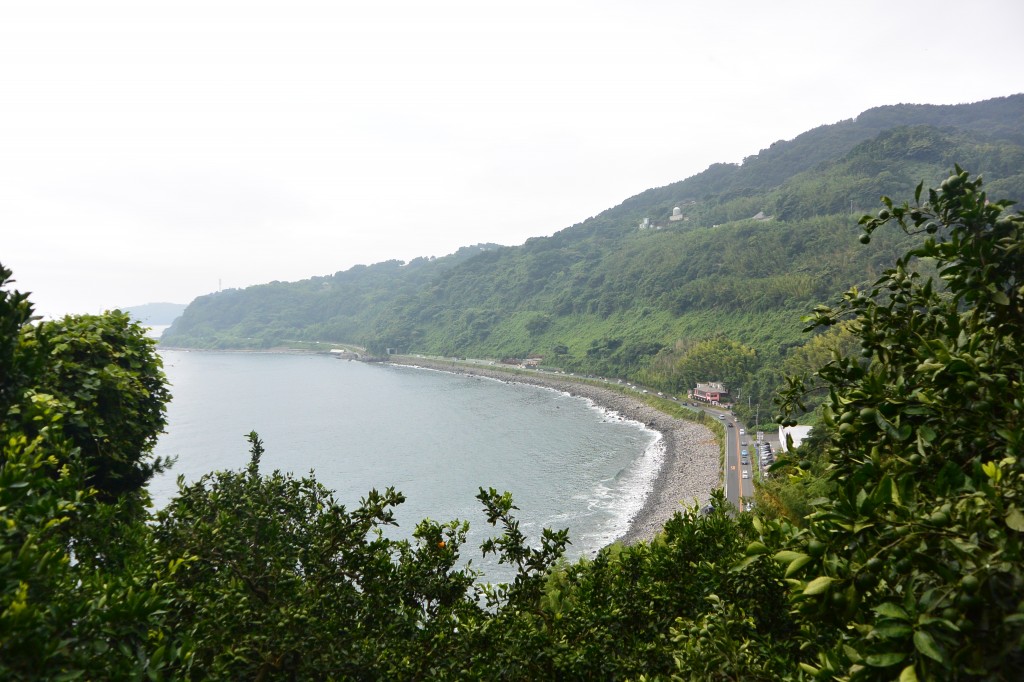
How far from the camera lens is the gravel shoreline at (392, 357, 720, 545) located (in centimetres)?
4028

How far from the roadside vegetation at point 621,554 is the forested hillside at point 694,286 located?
59620 mm

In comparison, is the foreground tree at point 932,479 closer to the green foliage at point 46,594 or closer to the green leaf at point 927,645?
the green leaf at point 927,645

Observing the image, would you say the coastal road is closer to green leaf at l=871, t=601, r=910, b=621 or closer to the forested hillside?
the forested hillside

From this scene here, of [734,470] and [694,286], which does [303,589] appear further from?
[694,286]

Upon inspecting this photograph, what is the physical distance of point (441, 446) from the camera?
2452 inches

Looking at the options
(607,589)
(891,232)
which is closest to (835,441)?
(607,589)

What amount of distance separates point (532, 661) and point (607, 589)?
A: 2.03m

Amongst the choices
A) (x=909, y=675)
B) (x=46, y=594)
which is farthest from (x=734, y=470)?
(x=46, y=594)

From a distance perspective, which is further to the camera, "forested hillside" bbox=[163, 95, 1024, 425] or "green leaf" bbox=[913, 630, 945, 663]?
"forested hillside" bbox=[163, 95, 1024, 425]

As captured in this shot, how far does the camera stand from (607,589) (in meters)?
8.27

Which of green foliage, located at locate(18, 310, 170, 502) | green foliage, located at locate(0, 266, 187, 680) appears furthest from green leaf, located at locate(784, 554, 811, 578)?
green foliage, located at locate(18, 310, 170, 502)

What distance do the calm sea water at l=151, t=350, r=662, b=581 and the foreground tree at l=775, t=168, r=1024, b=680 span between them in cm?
2830

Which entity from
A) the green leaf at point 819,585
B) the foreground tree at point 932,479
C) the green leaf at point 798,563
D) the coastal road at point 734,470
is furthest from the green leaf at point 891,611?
the coastal road at point 734,470

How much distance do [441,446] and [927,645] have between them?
6231cm
